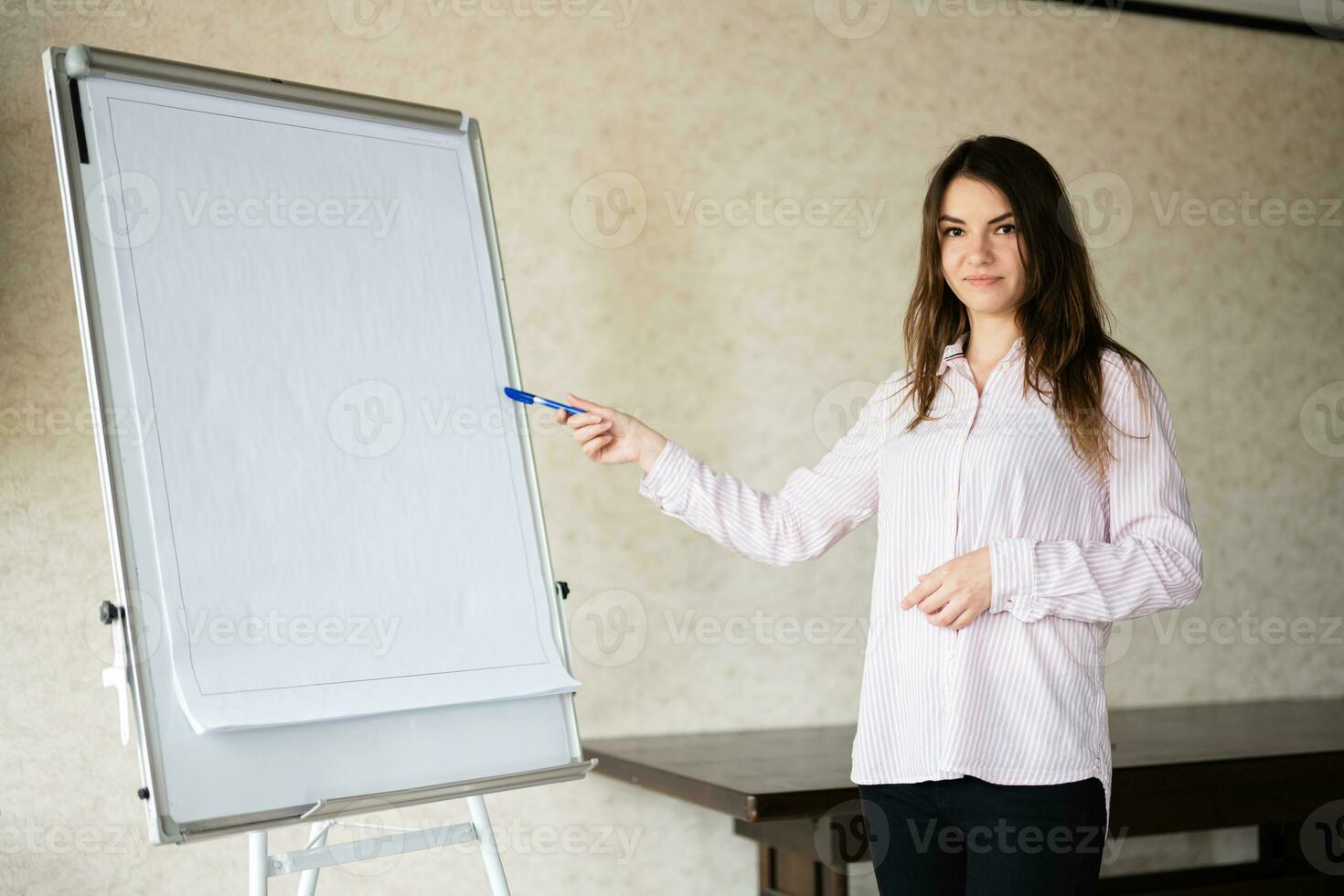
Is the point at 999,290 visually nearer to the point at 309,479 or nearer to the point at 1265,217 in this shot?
the point at 309,479

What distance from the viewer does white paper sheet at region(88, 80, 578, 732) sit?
Result: 4.75 ft

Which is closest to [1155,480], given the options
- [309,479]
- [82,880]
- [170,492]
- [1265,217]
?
[309,479]

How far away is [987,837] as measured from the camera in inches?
50.1

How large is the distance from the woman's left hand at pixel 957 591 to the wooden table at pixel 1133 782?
0.71 meters

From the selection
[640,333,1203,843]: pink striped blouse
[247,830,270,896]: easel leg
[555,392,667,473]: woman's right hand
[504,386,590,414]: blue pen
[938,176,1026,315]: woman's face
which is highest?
[938,176,1026,315]: woman's face

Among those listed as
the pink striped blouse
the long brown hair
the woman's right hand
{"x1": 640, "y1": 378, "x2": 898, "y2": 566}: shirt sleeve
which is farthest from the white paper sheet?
the long brown hair

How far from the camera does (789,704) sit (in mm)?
2664

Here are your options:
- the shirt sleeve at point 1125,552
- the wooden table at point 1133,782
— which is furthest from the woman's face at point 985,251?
the wooden table at point 1133,782

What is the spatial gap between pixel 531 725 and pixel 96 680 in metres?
0.98

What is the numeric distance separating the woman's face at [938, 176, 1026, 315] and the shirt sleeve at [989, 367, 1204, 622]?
16cm

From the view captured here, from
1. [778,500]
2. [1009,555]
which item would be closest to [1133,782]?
[778,500]

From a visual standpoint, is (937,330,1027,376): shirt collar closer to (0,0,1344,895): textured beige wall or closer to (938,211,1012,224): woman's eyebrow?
(938,211,1012,224): woman's eyebrow

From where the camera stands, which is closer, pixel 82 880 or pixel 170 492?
pixel 170 492

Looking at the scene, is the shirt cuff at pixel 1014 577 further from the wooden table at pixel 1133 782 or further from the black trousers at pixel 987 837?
the wooden table at pixel 1133 782
